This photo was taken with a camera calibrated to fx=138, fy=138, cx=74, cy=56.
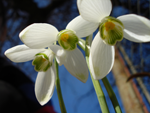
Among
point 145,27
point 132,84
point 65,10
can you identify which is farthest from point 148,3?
point 145,27

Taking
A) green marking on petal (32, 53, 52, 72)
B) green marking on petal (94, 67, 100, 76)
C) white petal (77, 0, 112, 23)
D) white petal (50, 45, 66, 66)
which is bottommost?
green marking on petal (94, 67, 100, 76)

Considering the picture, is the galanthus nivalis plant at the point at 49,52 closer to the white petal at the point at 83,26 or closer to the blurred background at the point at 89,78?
the white petal at the point at 83,26

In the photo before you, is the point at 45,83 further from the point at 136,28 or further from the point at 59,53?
the point at 136,28

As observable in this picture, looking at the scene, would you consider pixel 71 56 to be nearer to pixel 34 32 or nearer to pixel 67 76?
pixel 34 32

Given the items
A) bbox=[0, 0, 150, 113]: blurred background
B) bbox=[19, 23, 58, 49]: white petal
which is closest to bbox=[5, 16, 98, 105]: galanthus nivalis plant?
bbox=[19, 23, 58, 49]: white petal

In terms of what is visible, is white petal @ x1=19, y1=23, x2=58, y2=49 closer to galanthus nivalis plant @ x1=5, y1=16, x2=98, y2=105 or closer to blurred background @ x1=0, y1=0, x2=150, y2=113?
galanthus nivalis plant @ x1=5, y1=16, x2=98, y2=105

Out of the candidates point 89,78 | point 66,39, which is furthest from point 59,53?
point 89,78

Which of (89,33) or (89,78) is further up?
(89,33)
